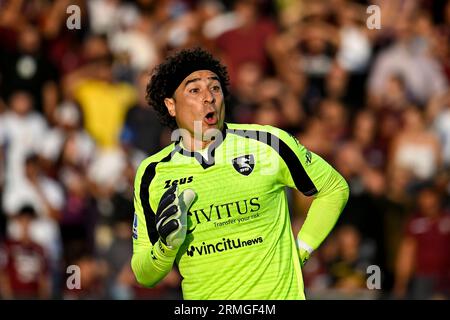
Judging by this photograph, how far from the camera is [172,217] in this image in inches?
259

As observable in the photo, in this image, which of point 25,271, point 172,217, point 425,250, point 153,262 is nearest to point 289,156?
point 172,217

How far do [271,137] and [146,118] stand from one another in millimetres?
8115

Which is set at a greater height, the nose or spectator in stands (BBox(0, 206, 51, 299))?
the nose

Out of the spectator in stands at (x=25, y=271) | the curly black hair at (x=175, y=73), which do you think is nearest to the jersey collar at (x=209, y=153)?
the curly black hair at (x=175, y=73)

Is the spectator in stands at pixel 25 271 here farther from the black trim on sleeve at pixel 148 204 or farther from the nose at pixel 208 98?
the nose at pixel 208 98

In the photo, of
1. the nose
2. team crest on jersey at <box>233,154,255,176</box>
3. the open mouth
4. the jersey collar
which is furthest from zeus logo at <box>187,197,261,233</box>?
the nose

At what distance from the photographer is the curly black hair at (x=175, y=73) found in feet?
24.0

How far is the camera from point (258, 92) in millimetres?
15500

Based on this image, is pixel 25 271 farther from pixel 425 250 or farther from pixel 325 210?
pixel 325 210

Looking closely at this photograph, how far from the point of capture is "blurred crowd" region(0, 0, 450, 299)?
13.7 meters

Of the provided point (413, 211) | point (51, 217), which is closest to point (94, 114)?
point (51, 217)

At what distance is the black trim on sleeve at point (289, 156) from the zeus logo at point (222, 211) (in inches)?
12.0

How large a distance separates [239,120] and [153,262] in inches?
314

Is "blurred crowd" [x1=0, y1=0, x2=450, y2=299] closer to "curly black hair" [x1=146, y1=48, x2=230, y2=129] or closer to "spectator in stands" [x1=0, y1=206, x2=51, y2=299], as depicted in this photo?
"spectator in stands" [x1=0, y1=206, x2=51, y2=299]
